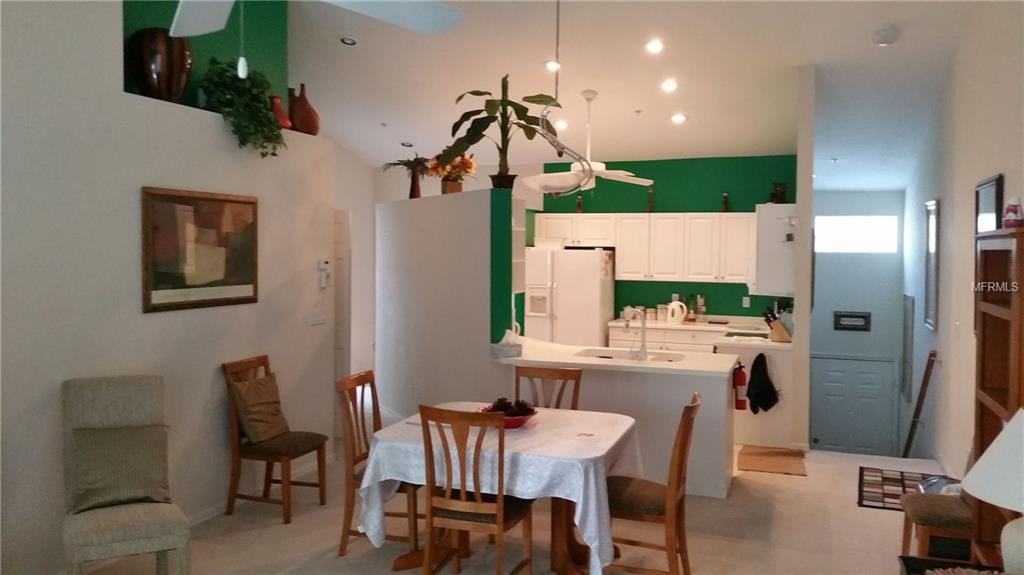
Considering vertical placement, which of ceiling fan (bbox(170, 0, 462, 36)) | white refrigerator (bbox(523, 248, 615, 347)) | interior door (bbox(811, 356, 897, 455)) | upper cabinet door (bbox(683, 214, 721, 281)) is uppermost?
ceiling fan (bbox(170, 0, 462, 36))

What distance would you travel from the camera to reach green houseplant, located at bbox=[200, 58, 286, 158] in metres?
4.42

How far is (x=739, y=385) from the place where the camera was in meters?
5.18

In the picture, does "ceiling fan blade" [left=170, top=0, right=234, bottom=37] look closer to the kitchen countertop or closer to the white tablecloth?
the white tablecloth

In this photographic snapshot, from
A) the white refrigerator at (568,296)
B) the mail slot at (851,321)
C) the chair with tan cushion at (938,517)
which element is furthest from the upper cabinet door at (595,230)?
the chair with tan cushion at (938,517)

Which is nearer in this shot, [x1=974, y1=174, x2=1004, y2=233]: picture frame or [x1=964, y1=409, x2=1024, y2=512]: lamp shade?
[x1=964, y1=409, x2=1024, y2=512]: lamp shade

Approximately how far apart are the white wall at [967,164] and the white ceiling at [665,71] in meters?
0.38

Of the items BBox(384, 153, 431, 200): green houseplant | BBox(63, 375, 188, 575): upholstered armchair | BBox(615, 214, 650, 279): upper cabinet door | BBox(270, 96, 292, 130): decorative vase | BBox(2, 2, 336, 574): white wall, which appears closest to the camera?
BBox(63, 375, 188, 575): upholstered armchair

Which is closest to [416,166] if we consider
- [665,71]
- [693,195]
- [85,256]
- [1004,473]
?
[665,71]

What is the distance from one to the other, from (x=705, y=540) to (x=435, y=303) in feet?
8.69

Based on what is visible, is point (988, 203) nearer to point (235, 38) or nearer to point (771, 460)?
point (771, 460)

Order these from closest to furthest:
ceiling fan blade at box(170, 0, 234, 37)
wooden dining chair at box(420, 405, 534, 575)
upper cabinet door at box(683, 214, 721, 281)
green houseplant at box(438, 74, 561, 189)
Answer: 1. ceiling fan blade at box(170, 0, 234, 37)
2. wooden dining chair at box(420, 405, 534, 575)
3. green houseplant at box(438, 74, 561, 189)
4. upper cabinet door at box(683, 214, 721, 281)

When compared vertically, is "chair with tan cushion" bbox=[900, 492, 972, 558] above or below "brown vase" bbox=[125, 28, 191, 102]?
below

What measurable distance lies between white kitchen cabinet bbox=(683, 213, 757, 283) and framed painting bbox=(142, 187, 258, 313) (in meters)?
4.67

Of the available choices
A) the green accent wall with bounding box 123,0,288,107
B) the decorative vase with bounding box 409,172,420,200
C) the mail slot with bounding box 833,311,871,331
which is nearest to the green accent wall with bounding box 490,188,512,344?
the decorative vase with bounding box 409,172,420,200
